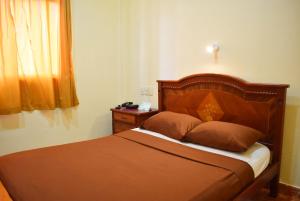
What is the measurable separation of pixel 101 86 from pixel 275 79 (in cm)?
239

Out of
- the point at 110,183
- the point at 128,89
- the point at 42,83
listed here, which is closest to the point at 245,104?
the point at 110,183

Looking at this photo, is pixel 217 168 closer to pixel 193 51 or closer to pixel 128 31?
pixel 193 51

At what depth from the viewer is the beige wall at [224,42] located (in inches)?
89.3

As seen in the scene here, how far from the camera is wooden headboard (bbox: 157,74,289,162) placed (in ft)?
7.36

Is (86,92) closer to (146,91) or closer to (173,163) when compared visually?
(146,91)

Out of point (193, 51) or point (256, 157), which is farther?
point (193, 51)

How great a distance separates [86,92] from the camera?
348 cm

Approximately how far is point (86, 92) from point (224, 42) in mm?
2029

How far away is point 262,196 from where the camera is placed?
7.66ft

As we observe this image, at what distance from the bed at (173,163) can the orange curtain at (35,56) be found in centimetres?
101

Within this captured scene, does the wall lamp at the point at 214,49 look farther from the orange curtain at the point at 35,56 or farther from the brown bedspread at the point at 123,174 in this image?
the orange curtain at the point at 35,56

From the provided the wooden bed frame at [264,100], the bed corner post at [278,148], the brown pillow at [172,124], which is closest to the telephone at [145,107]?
the brown pillow at [172,124]

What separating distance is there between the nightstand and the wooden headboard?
33 centimetres

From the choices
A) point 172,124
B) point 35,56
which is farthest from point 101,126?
point 172,124
